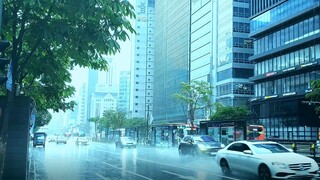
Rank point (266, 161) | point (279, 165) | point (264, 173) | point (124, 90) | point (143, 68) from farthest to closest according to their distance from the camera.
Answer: point (124, 90), point (143, 68), point (264, 173), point (266, 161), point (279, 165)

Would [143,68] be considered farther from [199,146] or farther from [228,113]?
[199,146]

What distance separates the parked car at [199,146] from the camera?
2659 centimetres

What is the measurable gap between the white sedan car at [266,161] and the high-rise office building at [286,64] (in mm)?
45769

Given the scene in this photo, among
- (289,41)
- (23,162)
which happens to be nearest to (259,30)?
(289,41)

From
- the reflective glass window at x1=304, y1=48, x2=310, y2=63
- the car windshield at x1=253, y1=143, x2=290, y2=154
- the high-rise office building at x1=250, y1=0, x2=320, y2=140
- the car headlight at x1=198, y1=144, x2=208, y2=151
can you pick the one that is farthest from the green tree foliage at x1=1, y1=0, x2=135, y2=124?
the reflective glass window at x1=304, y1=48, x2=310, y2=63

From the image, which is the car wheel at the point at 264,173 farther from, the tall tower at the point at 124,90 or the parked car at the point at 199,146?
the tall tower at the point at 124,90

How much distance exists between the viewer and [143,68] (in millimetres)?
155875

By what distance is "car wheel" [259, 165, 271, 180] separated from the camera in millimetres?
13049

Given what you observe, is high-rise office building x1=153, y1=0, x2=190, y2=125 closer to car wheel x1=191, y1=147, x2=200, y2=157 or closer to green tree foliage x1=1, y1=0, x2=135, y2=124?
car wheel x1=191, y1=147, x2=200, y2=157

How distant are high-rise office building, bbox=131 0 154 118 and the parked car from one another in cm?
11743

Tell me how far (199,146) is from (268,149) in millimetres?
12693

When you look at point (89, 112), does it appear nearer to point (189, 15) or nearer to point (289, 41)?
point (189, 15)

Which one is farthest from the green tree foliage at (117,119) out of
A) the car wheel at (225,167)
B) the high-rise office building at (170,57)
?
the car wheel at (225,167)

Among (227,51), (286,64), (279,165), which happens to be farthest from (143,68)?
(279,165)
